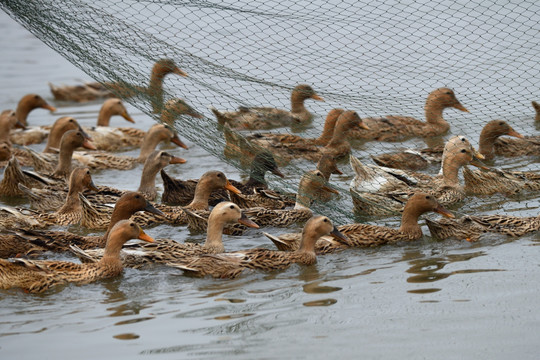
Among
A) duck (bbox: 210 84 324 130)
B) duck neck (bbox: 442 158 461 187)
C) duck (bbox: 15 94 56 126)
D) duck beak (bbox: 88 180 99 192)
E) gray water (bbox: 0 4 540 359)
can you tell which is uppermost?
duck (bbox: 15 94 56 126)

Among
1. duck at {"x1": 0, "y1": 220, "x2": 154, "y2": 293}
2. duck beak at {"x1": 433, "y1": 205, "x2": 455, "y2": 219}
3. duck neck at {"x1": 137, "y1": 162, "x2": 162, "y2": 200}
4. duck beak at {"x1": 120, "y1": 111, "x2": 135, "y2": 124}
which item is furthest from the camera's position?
duck beak at {"x1": 120, "y1": 111, "x2": 135, "y2": 124}

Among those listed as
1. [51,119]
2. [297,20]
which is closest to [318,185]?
[297,20]

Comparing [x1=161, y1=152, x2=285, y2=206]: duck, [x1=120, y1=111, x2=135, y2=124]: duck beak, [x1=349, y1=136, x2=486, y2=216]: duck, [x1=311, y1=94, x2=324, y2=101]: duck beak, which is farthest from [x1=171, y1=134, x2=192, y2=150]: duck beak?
[x1=349, y1=136, x2=486, y2=216]: duck

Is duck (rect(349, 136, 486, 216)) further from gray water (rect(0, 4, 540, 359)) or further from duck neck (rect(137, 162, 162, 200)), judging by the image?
duck neck (rect(137, 162, 162, 200))

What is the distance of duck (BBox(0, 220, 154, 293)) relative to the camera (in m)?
7.36

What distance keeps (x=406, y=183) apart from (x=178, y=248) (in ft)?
10.2

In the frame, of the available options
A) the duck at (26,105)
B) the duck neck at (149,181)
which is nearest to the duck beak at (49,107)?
the duck at (26,105)

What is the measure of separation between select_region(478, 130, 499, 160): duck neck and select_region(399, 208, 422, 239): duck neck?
2973 mm

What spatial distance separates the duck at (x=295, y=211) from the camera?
9258 millimetres

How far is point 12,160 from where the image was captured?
10930 mm

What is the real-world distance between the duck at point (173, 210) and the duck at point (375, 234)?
1389 millimetres

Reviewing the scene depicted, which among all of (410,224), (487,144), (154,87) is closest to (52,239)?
(154,87)

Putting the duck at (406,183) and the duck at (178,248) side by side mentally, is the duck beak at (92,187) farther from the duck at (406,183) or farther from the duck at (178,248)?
the duck at (406,183)

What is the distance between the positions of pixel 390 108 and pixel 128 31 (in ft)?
8.49
